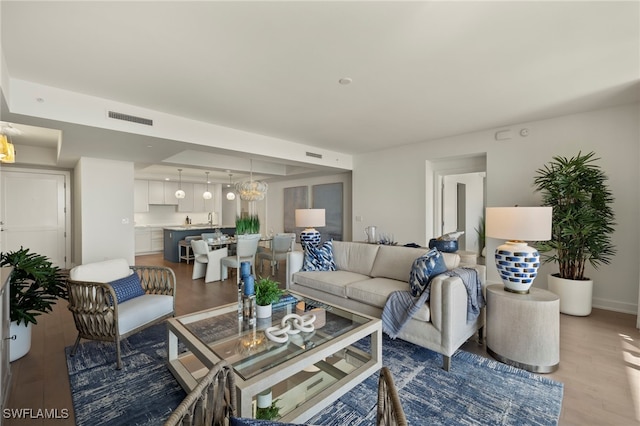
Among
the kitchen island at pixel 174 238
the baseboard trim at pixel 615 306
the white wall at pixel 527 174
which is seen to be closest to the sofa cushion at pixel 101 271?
the kitchen island at pixel 174 238

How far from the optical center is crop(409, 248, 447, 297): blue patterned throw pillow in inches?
97.1

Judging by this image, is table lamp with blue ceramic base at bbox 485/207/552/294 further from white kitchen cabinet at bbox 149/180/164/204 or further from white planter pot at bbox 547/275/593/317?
white kitchen cabinet at bbox 149/180/164/204

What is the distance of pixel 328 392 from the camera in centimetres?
175

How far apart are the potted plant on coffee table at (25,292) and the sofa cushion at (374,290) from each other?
2.64 m

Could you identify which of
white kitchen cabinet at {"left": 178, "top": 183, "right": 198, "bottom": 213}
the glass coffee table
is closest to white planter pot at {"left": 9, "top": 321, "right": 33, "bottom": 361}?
the glass coffee table

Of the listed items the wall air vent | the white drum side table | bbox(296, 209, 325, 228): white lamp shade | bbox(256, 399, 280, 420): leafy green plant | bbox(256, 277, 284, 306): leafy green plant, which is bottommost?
bbox(256, 399, 280, 420): leafy green plant

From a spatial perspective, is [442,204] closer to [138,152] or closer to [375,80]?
[375,80]

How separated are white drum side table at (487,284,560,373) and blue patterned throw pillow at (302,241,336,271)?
1.93m

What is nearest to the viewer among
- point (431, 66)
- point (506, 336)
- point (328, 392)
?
point (328, 392)

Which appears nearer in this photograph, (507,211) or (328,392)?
(328,392)

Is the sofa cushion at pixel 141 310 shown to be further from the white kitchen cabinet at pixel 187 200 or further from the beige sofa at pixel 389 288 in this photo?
the white kitchen cabinet at pixel 187 200

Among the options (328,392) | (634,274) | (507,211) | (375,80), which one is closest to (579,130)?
(634,274)

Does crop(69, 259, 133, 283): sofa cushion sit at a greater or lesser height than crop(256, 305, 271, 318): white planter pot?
greater

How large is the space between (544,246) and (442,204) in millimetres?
2077
